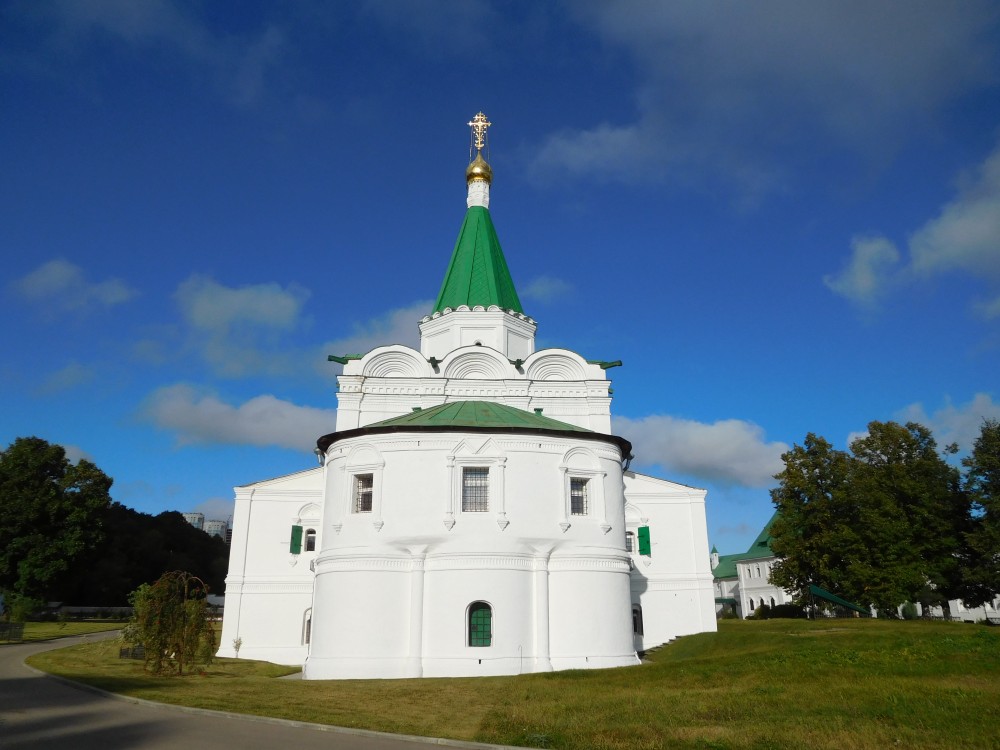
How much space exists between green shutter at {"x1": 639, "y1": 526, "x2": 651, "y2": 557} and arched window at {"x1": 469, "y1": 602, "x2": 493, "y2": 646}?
31.5 feet

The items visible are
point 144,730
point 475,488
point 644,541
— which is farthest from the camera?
point 644,541

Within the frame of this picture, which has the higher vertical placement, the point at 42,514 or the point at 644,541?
the point at 42,514

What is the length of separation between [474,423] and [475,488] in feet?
5.99

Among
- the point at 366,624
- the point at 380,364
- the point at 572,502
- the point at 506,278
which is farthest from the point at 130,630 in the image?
the point at 506,278

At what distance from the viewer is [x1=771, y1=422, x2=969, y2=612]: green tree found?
28.6m

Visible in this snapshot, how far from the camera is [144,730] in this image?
9914mm

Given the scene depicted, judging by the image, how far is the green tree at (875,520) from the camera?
28.6 meters

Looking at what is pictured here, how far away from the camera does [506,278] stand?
34906 mm

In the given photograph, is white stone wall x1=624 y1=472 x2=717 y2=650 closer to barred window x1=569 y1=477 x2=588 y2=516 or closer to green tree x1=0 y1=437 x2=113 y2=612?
barred window x1=569 y1=477 x2=588 y2=516

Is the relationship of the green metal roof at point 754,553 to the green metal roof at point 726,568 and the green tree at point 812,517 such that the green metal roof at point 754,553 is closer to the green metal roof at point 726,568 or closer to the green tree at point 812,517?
the green metal roof at point 726,568

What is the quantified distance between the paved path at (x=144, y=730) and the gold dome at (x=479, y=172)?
3051 cm

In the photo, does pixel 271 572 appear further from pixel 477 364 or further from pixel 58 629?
pixel 58 629

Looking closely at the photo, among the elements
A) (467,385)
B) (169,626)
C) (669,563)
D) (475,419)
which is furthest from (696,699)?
(467,385)

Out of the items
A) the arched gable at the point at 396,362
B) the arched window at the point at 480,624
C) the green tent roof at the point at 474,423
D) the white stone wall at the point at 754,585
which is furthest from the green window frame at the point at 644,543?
the white stone wall at the point at 754,585
